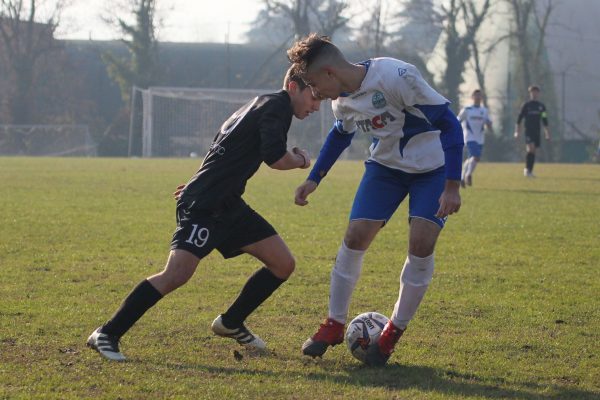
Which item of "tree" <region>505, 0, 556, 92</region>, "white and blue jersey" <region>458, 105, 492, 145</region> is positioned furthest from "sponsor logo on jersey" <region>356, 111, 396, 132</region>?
"tree" <region>505, 0, 556, 92</region>

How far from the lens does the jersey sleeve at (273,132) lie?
519 centimetres

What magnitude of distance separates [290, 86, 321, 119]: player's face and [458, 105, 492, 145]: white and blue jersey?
16.8 metres

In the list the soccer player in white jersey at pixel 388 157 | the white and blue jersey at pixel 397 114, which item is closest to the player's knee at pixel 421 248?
the soccer player in white jersey at pixel 388 157

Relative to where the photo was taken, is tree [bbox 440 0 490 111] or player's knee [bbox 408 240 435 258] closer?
player's knee [bbox 408 240 435 258]

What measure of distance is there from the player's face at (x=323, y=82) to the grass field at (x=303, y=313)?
4.72 feet

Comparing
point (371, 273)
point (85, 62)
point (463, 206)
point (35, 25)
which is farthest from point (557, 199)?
point (85, 62)

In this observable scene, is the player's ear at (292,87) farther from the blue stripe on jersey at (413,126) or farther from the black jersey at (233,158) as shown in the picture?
the blue stripe on jersey at (413,126)

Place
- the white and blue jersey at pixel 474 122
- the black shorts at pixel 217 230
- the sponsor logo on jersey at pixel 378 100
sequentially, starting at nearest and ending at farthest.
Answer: the sponsor logo on jersey at pixel 378 100
the black shorts at pixel 217 230
the white and blue jersey at pixel 474 122

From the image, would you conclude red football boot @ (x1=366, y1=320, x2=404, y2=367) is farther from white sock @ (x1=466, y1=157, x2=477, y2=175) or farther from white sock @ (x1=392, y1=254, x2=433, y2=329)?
white sock @ (x1=466, y1=157, x2=477, y2=175)

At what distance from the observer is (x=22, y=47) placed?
5725cm

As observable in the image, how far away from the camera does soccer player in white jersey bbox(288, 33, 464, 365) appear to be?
5.25 m

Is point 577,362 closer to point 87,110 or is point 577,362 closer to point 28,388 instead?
point 28,388

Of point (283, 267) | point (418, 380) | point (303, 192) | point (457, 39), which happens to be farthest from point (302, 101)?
point (457, 39)

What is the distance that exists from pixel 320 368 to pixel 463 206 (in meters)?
10.8
